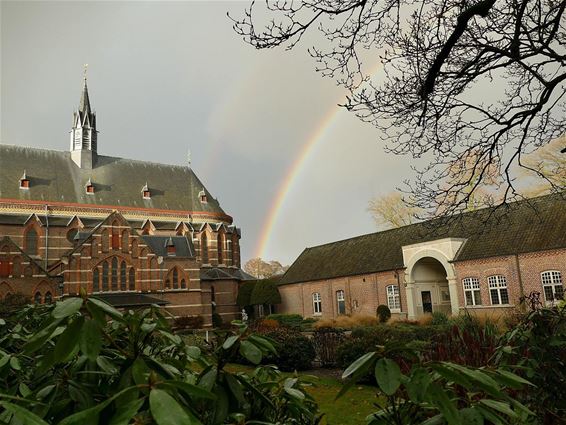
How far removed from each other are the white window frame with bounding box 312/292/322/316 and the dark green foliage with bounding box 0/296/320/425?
36323mm

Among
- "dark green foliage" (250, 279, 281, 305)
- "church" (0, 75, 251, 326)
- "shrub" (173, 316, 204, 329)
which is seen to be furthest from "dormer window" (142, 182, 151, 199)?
"shrub" (173, 316, 204, 329)

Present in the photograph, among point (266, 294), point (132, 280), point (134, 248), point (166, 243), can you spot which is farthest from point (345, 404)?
point (266, 294)

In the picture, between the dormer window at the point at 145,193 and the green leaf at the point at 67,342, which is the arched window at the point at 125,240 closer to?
the dormer window at the point at 145,193

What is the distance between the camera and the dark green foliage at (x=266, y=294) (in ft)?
137

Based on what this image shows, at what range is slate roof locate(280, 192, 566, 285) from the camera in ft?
80.3

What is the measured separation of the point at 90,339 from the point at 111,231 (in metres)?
37.5

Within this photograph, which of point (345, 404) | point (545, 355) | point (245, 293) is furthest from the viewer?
point (245, 293)

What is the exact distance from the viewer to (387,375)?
4.33 ft

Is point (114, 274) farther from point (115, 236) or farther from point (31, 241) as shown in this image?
point (31, 241)

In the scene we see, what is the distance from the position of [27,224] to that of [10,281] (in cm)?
969

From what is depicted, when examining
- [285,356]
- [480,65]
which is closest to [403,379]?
[480,65]

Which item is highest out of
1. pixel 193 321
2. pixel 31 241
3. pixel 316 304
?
pixel 31 241

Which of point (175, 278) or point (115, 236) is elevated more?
point (115, 236)

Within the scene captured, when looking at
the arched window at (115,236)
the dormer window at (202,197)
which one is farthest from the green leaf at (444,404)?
the dormer window at (202,197)
